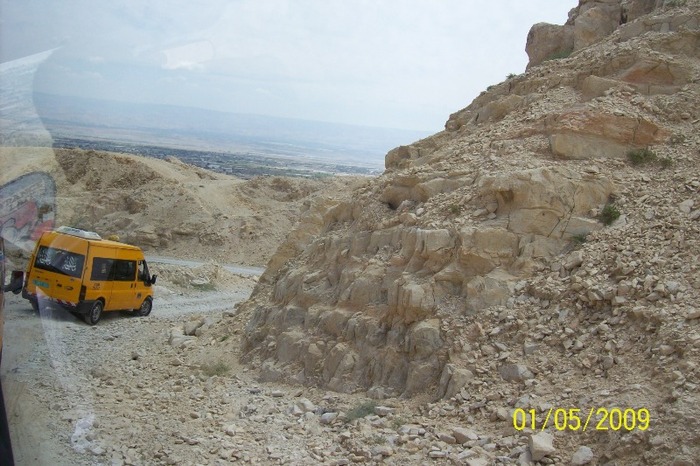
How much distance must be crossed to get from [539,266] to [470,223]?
1.31m

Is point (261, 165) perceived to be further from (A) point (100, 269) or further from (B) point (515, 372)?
(B) point (515, 372)

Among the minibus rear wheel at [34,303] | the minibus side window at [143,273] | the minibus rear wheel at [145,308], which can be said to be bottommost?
the minibus rear wheel at [145,308]

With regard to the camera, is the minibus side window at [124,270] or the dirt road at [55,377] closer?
the dirt road at [55,377]

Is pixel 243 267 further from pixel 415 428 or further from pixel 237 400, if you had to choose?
pixel 415 428

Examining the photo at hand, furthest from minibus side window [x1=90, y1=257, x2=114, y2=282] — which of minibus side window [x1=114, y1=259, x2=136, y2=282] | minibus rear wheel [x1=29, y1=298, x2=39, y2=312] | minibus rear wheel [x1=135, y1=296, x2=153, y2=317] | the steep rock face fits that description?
the steep rock face

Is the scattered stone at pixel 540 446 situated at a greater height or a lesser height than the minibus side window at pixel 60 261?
greater

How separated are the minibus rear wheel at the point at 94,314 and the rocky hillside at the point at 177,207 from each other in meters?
18.2

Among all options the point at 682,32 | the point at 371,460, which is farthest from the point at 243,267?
the point at 371,460

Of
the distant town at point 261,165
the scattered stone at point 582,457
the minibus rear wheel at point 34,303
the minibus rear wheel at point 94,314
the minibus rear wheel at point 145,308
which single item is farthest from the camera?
the distant town at point 261,165

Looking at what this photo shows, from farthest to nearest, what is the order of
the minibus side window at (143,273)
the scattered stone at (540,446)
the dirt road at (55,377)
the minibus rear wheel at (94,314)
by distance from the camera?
1. the minibus side window at (143,273)
2. the minibus rear wheel at (94,314)
3. the dirt road at (55,377)
4. the scattered stone at (540,446)

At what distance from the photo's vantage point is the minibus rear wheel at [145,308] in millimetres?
18638

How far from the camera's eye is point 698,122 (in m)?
11.7

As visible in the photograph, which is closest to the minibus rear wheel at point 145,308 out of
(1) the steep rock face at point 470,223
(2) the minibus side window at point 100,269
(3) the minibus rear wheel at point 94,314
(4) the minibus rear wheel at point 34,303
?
(2) the minibus side window at point 100,269
